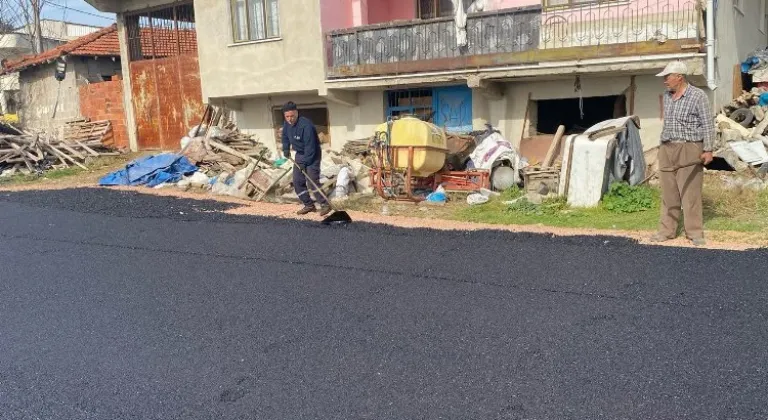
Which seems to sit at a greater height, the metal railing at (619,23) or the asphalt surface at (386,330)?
the metal railing at (619,23)

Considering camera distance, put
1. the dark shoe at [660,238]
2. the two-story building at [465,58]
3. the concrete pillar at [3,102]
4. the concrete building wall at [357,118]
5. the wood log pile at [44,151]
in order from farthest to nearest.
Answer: the concrete pillar at [3,102] → the wood log pile at [44,151] → the concrete building wall at [357,118] → the two-story building at [465,58] → the dark shoe at [660,238]

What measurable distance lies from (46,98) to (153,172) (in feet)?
29.4

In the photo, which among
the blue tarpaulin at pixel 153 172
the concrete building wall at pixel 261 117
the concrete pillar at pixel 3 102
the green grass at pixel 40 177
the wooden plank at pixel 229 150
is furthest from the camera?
the concrete pillar at pixel 3 102

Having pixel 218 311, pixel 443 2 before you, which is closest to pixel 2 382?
pixel 218 311

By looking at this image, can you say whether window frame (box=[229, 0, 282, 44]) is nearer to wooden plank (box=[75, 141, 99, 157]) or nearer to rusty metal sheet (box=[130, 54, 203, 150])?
rusty metal sheet (box=[130, 54, 203, 150])

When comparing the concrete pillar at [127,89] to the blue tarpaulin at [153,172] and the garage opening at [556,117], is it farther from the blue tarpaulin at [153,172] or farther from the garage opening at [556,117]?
the garage opening at [556,117]

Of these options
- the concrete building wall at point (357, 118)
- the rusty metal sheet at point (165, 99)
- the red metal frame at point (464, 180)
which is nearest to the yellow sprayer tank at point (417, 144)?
the red metal frame at point (464, 180)

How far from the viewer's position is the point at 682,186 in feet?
21.1

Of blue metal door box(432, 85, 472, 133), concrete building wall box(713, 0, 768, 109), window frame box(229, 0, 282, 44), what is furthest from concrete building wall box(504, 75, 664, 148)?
window frame box(229, 0, 282, 44)

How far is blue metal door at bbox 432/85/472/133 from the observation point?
12609mm

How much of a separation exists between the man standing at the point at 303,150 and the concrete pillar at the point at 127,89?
10.1 metres

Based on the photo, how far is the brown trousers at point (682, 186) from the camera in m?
6.33

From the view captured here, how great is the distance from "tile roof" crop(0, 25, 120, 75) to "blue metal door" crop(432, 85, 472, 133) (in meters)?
11.5

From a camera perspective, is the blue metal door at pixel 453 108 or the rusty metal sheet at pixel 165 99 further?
the rusty metal sheet at pixel 165 99
